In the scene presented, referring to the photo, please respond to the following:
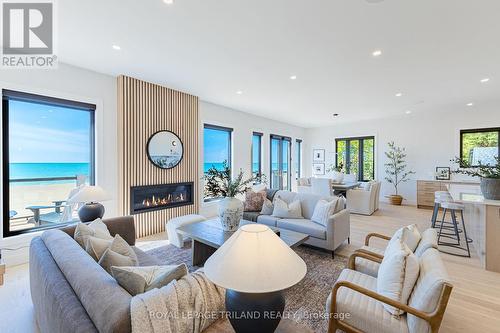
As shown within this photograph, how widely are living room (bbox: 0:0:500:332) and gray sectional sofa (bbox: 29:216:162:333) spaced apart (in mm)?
10

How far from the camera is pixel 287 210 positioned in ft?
12.9

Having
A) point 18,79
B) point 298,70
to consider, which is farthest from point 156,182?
point 298,70

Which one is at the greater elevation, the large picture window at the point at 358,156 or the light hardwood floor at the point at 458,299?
the large picture window at the point at 358,156

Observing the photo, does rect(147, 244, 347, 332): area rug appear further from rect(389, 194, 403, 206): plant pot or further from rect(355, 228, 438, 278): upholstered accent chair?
rect(389, 194, 403, 206): plant pot

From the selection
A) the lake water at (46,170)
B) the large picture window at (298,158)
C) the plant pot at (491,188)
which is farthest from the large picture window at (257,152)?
the plant pot at (491,188)

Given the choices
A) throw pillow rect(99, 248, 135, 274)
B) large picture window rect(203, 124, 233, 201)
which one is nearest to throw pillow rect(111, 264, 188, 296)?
throw pillow rect(99, 248, 135, 274)

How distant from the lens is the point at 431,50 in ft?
9.73

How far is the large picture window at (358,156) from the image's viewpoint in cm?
805

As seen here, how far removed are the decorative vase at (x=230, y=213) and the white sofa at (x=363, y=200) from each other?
14.0 feet

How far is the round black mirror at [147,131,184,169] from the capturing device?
14.4 ft

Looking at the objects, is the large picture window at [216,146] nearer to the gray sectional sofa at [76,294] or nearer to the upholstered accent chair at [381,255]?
the upholstered accent chair at [381,255]

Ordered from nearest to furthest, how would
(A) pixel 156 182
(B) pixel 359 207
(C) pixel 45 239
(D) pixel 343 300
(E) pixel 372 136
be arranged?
(D) pixel 343 300, (C) pixel 45 239, (A) pixel 156 182, (B) pixel 359 207, (E) pixel 372 136

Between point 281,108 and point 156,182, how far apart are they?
383 cm

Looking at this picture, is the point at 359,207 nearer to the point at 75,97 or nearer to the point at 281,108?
the point at 281,108
